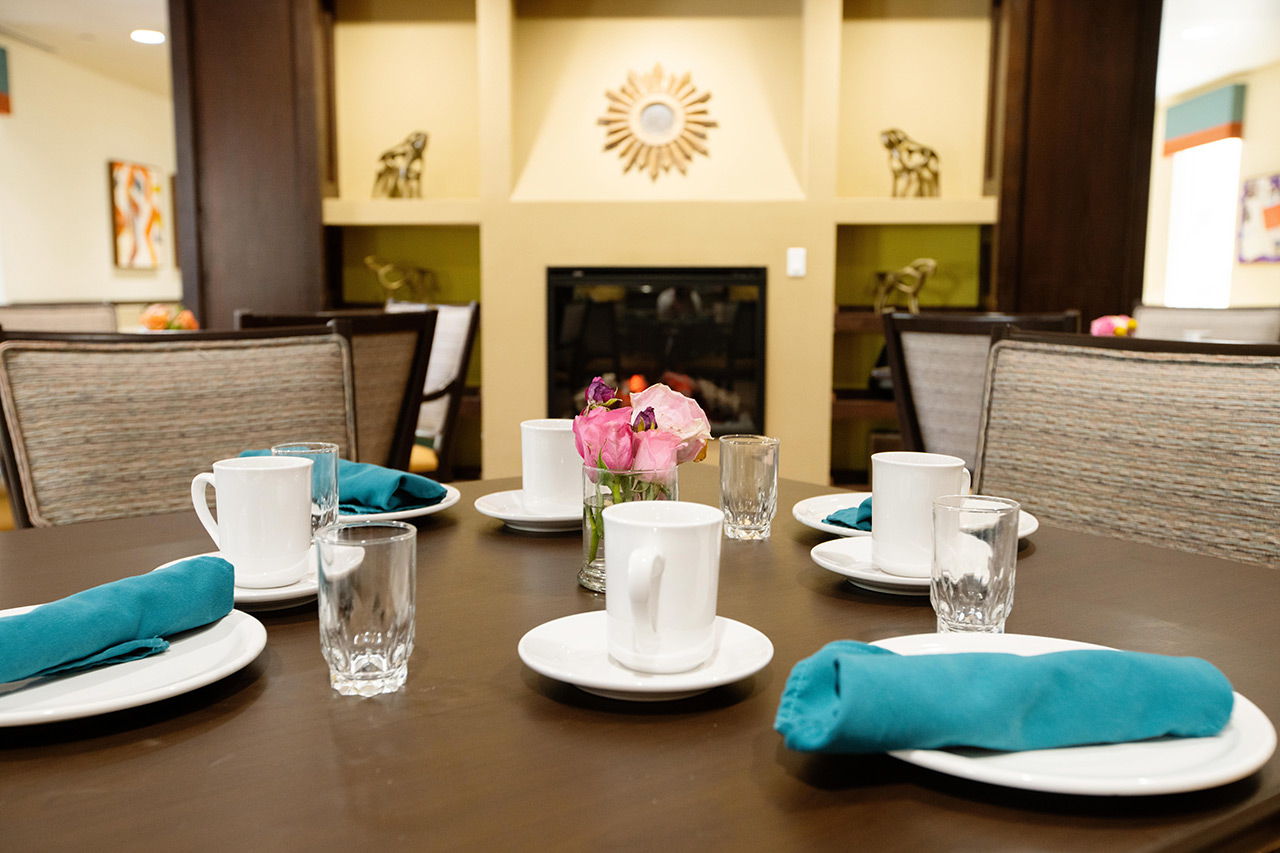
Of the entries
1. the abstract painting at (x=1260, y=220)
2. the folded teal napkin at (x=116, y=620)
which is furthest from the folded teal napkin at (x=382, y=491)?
the abstract painting at (x=1260, y=220)

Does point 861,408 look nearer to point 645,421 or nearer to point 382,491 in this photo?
point 382,491

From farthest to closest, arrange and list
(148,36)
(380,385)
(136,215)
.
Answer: (136,215), (148,36), (380,385)

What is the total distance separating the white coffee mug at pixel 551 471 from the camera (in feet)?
3.30

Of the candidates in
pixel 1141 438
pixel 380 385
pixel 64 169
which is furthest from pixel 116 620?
pixel 64 169

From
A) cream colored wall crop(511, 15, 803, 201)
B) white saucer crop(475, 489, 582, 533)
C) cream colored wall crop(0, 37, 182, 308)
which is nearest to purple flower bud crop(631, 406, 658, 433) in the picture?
white saucer crop(475, 489, 582, 533)

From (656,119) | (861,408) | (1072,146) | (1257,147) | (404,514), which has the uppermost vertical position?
(1257,147)

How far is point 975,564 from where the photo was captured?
0.67m

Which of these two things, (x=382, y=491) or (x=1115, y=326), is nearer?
(x=382, y=491)

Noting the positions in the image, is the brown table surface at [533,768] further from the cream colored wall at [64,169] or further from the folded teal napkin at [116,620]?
the cream colored wall at [64,169]

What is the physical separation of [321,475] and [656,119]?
3.84m

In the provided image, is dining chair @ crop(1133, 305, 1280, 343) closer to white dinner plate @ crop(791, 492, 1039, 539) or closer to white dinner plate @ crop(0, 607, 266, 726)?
white dinner plate @ crop(791, 492, 1039, 539)

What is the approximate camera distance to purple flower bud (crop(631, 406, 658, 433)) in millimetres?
778

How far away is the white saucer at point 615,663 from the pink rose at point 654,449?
0.14m

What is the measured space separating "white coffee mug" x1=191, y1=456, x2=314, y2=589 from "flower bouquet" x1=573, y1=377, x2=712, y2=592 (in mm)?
215
